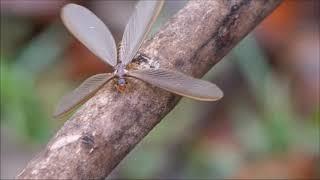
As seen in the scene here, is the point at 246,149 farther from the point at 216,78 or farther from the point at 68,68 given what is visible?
the point at 68,68

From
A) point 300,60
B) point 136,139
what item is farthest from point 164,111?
point 300,60

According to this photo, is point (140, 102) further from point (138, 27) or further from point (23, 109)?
point (23, 109)

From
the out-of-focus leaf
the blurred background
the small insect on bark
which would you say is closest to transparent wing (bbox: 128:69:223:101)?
the small insect on bark

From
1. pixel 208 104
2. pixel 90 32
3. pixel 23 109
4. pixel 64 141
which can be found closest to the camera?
pixel 64 141

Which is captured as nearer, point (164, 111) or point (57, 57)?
point (164, 111)

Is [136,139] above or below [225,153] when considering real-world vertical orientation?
above

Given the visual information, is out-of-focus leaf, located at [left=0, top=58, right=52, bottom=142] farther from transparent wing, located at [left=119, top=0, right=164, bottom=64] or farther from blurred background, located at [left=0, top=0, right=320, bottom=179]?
transparent wing, located at [left=119, top=0, right=164, bottom=64]

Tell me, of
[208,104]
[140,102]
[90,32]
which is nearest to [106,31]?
[90,32]
